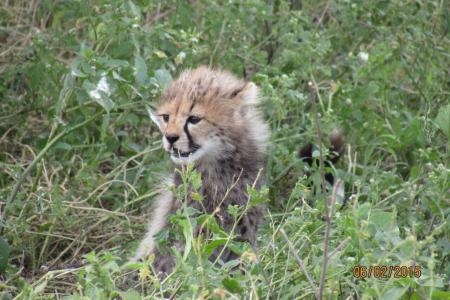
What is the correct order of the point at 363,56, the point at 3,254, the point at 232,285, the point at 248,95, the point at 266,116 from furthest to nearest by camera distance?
the point at 363,56 → the point at 266,116 → the point at 248,95 → the point at 3,254 → the point at 232,285

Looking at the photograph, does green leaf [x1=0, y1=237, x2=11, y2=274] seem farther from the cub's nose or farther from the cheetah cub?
the cub's nose

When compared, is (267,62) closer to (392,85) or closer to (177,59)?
(392,85)

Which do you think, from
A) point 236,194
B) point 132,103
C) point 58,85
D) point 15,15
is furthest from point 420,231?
point 15,15

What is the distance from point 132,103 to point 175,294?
4.17 ft

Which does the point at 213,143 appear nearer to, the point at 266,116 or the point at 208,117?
the point at 208,117

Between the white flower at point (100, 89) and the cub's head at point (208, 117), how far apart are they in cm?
23

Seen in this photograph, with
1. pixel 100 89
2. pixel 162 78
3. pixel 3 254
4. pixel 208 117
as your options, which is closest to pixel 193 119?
pixel 208 117

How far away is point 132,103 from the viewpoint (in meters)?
4.69

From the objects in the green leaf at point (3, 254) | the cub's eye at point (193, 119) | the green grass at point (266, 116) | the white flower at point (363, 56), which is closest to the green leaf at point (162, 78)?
the green grass at point (266, 116)

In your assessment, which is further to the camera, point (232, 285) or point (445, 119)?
point (445, 119)

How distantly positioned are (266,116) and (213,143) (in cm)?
84

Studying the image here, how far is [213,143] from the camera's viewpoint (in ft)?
15.0

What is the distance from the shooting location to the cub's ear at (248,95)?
4703 millimetres
